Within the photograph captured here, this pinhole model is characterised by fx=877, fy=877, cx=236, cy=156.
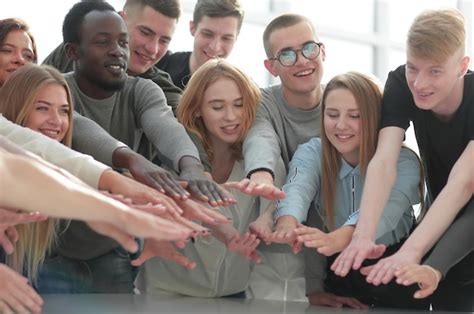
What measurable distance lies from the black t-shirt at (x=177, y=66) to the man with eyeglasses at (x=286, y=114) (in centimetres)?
45

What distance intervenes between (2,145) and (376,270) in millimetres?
1138

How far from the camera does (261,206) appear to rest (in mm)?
3037

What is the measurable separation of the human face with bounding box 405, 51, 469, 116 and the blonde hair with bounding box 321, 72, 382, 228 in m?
0.20

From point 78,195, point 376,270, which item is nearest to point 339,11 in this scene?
point 376,270

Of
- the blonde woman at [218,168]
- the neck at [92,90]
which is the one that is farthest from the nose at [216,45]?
the neck at [92,90]

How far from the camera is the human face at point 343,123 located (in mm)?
2994

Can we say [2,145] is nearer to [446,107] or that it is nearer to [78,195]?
[78,195]

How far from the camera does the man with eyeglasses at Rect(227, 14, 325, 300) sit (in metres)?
3.01

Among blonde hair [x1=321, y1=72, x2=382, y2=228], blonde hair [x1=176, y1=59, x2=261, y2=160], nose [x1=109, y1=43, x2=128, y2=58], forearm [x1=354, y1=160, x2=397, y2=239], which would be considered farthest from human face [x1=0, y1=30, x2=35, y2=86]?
forearm [x1=354, y1=160, x2=397, y2=239]

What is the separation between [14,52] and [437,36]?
1.55 meters

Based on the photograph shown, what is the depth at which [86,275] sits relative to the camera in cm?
295

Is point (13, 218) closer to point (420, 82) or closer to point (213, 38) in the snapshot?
point (420, 82)

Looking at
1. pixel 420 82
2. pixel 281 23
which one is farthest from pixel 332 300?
pixel 281 23

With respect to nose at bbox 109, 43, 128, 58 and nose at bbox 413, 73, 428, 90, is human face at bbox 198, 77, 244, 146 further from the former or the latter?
nose at bbox 413, 73, 428, 90
